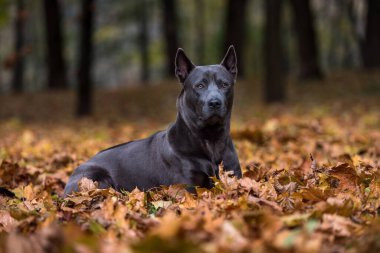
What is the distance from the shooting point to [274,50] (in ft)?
60.5

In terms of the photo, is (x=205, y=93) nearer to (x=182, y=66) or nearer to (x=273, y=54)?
(x=182, y=66)

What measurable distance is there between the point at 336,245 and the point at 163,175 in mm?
2671

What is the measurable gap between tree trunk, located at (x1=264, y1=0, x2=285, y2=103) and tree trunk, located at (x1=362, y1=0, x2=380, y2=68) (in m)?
7.19

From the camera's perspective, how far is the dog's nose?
17.0 ft

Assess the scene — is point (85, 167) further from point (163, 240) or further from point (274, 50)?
point (274, 50)

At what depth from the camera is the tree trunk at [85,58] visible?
18584mm

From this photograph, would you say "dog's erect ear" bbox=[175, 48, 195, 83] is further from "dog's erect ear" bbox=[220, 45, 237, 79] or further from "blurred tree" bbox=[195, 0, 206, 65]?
"blurred tree" bbox=[195, 0, 206, 65]

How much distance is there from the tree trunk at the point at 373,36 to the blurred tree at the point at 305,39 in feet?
7.34

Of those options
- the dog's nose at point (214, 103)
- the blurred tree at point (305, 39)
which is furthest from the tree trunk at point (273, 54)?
the dog's nose at point (214, 103)

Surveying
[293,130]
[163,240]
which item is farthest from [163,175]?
[293,130]

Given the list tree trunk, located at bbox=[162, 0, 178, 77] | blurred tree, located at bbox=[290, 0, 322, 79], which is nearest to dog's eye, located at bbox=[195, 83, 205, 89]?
blurred tree, located at bbox=[290, 0, 322, 79]

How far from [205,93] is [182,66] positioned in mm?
494

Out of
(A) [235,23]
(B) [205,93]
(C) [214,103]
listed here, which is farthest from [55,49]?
(C) [214,103]

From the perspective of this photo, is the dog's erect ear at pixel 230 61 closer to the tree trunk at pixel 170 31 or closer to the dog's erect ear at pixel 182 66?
the dog's erect ear at pixel 182 66
